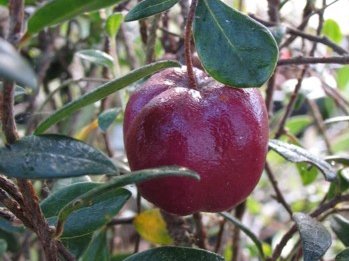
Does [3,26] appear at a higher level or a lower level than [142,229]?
higher

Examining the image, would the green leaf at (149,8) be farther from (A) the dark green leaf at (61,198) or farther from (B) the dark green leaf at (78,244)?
(B) the dark green leaf at (78,244)

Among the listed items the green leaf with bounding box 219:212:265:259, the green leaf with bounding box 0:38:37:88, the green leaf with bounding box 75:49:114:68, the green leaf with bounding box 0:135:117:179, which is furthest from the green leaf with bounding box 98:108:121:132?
the green leaf with bounding box 0:38:37:88

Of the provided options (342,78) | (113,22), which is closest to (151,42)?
(113,22)

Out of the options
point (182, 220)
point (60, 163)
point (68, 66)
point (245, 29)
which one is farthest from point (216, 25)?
point (68, 66)

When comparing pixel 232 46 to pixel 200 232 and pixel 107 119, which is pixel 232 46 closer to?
pixel 107 119

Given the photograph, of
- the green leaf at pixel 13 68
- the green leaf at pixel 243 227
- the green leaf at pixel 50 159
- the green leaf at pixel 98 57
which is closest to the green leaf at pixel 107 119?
the green leaf at pixel 98 57

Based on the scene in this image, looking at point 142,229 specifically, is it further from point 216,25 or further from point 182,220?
point 216,25

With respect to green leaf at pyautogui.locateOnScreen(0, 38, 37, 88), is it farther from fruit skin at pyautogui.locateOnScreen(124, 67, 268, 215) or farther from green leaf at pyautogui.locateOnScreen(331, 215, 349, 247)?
green leaf at pyautogui.locateOnScreen(331, 215, 349, 247)
